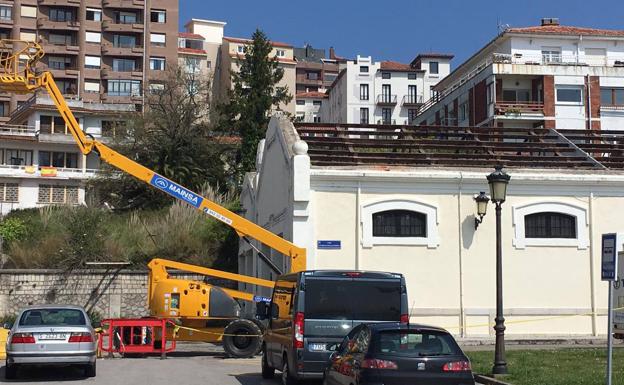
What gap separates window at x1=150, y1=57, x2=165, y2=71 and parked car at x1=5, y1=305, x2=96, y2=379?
77.9 m

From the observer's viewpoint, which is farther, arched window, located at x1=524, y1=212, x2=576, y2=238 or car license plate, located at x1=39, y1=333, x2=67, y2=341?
arched window, located at x1=524, y1=212, x2=576, y2=238

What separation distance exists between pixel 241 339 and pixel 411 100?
82270mm

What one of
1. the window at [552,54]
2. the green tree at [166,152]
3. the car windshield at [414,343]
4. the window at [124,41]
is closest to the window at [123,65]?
the window at [124,41]

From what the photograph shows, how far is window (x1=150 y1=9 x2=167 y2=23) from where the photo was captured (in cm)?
9381

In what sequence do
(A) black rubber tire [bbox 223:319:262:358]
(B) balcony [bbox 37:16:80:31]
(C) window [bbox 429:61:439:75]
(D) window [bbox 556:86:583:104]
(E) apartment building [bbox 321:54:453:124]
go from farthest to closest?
(C) window [bbox 429:61:439:75], (E) apartment building [bbox 321:54:453:124], (B) balcony [bbox 37:16:80:31], (D) window [bbox 556:86:583:104], (A) black rubber tire [bbox 223:319:262:358]

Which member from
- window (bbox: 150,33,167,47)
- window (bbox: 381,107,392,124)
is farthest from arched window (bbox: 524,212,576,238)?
window (bbox: 381,107,392,124)

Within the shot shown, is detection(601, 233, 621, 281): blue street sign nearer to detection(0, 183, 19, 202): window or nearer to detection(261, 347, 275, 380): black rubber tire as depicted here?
detection(261, 347, 275, 380): black rubber tire

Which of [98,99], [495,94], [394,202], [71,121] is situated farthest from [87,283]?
[98,99]

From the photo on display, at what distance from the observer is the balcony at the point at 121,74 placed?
90500 mm

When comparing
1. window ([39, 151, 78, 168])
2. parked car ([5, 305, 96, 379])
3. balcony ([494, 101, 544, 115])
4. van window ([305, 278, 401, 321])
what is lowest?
parked car ([5, 305, 96, 379])

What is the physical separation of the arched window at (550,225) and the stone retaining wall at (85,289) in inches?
642

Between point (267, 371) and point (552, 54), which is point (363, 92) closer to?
point (552, 54)

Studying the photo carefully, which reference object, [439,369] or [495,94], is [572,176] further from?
[495,94]

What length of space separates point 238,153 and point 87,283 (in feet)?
79.1
